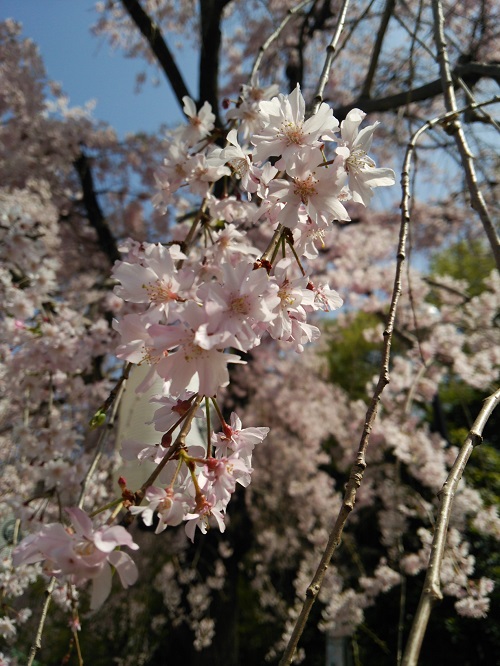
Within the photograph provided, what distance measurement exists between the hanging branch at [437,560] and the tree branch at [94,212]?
4144 millimetres

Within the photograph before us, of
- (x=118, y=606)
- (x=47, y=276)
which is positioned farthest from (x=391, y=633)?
(x=47, y=276)

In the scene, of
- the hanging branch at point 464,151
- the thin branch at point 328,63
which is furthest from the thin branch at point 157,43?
the thin branch at point 328,63

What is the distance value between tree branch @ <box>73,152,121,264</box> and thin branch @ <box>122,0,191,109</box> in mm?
1566

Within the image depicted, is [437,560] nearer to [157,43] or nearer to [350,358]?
[157,43]

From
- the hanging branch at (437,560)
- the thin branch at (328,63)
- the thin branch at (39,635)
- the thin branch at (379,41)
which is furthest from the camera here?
the thin branch at (379,41)

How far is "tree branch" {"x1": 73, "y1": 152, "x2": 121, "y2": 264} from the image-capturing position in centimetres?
445

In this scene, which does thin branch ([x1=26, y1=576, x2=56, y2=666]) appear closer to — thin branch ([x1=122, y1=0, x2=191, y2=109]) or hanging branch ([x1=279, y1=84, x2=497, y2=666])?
hanging branch ([x1=279, y1=84, x2=497, y2=666])

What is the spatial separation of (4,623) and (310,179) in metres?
1.91

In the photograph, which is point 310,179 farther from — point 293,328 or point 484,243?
point 484,243

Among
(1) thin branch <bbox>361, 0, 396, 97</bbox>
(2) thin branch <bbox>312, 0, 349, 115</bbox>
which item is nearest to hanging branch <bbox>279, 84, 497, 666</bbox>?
(2) thin branch <bbox>312, 0, 349, 115</bbox>

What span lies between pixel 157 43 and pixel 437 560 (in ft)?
12.5

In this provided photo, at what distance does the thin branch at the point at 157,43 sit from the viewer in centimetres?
Result: 329

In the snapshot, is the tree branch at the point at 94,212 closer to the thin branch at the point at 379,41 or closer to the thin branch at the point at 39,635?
the thin branch at the point at 379,41

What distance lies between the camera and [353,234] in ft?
16.6
